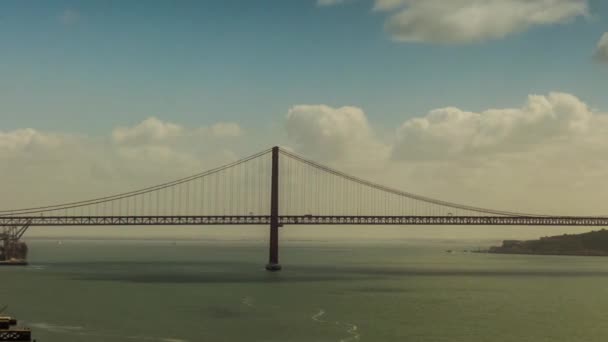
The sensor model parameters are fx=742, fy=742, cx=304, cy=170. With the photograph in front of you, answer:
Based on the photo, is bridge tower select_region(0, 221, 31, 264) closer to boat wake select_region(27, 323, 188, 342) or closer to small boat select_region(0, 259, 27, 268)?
→ small boat select_region(0, 259, 27, 268)

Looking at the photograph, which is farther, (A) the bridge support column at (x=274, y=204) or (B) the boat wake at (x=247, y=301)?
(A) the bridge support column at (x=274, y=204)

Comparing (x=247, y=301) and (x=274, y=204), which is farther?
(x=274, y=204)

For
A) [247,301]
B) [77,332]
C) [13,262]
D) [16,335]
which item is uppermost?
[13,262]

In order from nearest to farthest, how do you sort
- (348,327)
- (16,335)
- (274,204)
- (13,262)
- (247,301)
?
(16,335) → (348,327) → (247,301) → (274,204) → (13,262)

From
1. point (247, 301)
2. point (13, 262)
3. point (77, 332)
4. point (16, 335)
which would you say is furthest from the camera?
point (13, 262)

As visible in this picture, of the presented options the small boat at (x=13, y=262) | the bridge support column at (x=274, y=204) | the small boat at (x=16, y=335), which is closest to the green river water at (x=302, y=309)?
the small boat at (x=16, y=335)

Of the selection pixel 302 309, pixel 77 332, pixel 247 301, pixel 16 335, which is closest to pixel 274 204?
pixel 247 301

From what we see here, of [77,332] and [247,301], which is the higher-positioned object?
[247,301]

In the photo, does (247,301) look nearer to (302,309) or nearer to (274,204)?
(302,309)

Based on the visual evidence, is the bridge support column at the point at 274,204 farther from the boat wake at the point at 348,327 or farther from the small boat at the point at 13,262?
the small boat at the point at 13,262

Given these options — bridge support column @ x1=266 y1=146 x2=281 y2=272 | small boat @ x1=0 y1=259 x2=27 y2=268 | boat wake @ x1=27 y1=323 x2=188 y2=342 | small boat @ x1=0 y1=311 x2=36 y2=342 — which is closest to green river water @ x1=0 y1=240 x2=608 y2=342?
boat wake @ x1=27 y1=323 x2=188 y2=342

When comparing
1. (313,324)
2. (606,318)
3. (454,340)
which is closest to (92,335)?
(313,324)
